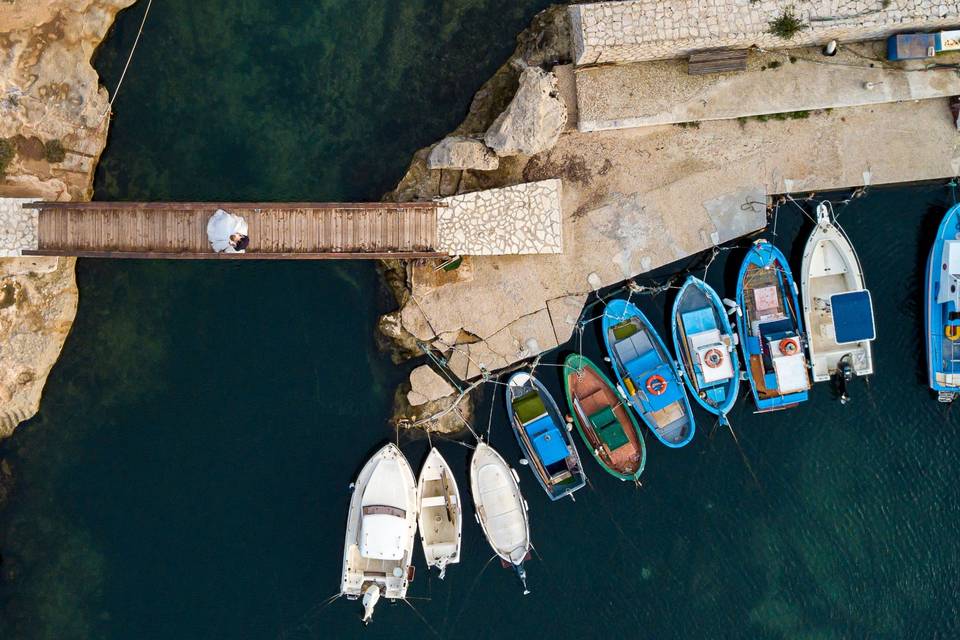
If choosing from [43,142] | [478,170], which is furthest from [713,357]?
[43,142]

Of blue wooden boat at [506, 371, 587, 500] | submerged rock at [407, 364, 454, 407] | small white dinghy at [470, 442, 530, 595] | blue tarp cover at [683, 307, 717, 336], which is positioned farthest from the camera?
submerged rock at [407, 364, 454, 407]

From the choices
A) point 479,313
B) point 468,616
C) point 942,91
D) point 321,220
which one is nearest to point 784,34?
point 942,91

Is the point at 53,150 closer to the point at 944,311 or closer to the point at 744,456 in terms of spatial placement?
the point at 744,456

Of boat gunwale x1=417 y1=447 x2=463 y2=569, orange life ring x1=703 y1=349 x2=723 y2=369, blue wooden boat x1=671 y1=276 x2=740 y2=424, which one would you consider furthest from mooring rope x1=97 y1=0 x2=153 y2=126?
orange life ring x1=703 y1=349 x2=723 y2=369

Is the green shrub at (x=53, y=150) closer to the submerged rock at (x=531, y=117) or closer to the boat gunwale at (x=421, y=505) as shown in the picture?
the submerged rock at (x=531, y=117)

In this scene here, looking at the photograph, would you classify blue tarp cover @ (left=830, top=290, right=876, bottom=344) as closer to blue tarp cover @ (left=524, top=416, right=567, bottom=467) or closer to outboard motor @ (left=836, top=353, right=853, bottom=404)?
outboard motor @ (left=836, top=353, right=853, bottom=404)

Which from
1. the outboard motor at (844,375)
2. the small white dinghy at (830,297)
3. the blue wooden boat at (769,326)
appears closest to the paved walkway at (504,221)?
the blue wooden boat at (769,326)

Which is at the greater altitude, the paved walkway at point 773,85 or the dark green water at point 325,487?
the paved walkway at point 773,85
